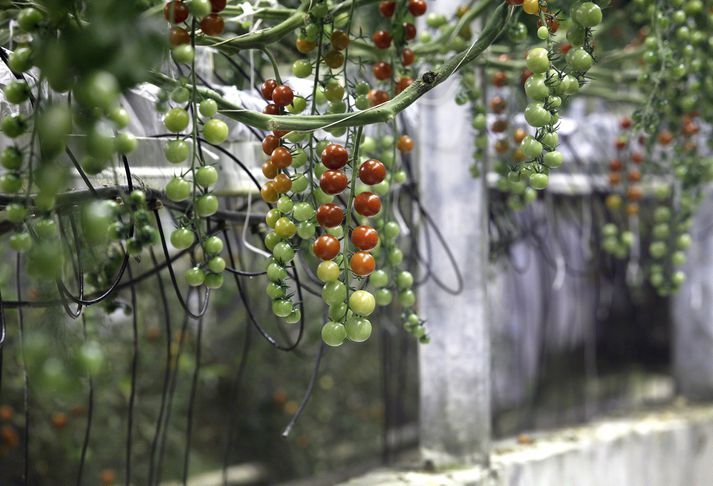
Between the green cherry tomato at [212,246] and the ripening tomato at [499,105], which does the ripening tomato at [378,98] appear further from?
the ripening tomato at [499,105]

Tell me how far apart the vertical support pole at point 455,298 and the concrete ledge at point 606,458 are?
78 millimetres

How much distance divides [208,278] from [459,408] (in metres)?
0.92

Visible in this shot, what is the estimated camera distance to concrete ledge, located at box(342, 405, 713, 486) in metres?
1.63

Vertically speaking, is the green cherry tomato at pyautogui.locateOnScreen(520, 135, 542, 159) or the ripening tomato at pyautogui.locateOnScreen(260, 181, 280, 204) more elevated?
the green cherry tomato at pyautogui.locateOnScreen(520, 135, 542, 159)

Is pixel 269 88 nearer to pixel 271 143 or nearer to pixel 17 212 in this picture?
pixel 271 143

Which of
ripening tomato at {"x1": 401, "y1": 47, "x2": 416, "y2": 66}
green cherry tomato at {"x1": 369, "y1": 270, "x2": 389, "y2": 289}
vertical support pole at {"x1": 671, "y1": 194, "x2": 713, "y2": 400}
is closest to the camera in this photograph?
green cherry tomato at {"x1": 369, "y1": 270, "x2": 389, "y2": 289}

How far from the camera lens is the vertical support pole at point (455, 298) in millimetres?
1645

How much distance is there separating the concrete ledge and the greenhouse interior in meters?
0.01

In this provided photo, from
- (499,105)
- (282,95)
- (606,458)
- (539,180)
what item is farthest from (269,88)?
(606,458)

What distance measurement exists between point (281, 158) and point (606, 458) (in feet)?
4.72

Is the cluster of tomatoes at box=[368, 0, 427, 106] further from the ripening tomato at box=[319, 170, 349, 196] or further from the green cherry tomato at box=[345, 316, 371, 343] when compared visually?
the green cherry tomato at box=[345, 316, 371, 343]

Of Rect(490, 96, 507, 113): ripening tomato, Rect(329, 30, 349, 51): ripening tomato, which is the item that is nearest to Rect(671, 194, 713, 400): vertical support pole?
Rect(490, 96, 507, 113): ripening tomato

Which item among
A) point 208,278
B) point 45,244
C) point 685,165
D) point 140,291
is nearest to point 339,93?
point 208,278

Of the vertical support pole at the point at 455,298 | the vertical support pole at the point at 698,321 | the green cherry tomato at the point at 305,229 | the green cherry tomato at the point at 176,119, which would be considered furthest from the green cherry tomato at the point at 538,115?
the vertical support pole at the point at 698,321
